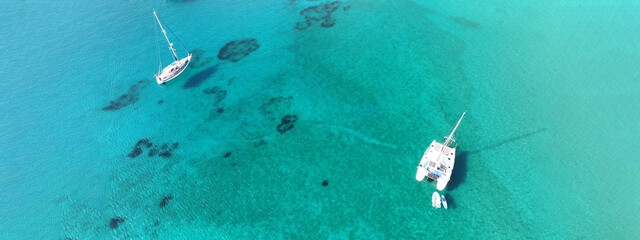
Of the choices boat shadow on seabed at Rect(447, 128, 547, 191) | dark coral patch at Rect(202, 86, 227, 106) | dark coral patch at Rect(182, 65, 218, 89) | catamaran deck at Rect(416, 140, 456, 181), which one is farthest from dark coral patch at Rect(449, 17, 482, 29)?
dark coral patch at Rect(182, 65, 218, 89)

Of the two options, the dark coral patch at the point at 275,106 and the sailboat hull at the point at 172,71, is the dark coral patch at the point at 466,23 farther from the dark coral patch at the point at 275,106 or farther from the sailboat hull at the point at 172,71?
the sailboat hull at the point at 172,71

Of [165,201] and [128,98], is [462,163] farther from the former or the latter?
[128,98]

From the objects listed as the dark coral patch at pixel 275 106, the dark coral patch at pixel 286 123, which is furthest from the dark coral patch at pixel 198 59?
the dark coral patch at pixel 286 123

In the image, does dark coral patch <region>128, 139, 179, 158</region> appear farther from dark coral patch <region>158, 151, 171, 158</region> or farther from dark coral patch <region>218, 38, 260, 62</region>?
dark coral patch <region>218, 38, 260, 62</region>

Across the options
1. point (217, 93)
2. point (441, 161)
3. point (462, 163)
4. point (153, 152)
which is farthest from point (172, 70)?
point (462, 163)

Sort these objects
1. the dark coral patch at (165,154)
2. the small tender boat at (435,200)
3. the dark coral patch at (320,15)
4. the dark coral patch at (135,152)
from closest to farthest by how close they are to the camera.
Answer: the small tender boat at (435,200)
the dark coral patch at (165,154)
the dark coral patch at (135,152)
the dark coral patch at (320,15)

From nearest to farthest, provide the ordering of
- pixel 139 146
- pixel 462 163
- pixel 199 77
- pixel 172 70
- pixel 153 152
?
pixel 462 163 → pixel 153 152 → pixel 139 146 → pixel 172 70 → pixel 199 77
